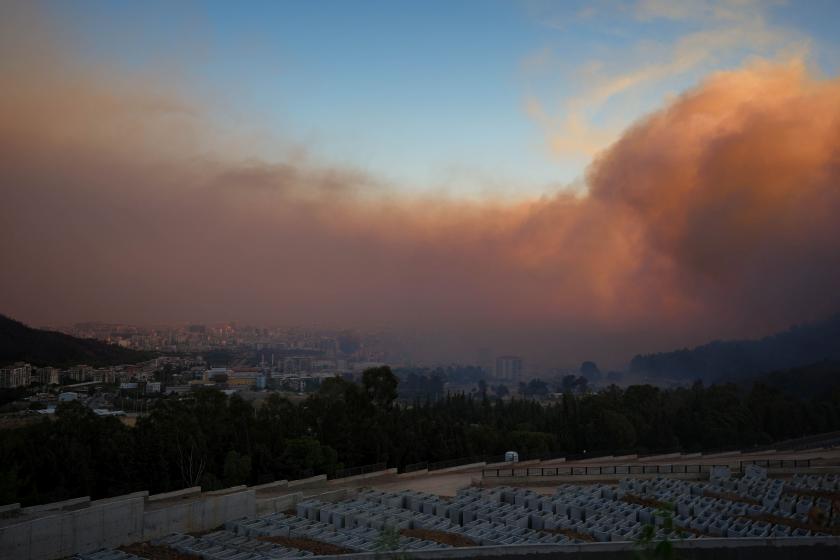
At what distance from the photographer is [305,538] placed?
1702 cm

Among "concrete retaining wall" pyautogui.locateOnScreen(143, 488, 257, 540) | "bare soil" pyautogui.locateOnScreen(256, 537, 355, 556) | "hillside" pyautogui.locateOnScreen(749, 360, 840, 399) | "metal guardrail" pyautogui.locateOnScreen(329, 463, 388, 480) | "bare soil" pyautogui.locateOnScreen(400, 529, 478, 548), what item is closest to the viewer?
"bare soil" pyautogui.locateOnScreen(256, 537, 355, 556)

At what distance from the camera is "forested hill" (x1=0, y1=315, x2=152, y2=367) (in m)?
47.8

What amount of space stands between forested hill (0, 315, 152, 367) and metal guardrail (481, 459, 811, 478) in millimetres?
34570

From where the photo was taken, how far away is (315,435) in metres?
33.6

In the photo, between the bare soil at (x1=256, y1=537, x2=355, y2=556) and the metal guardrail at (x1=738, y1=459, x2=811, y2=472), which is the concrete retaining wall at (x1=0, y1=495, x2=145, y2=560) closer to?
the bare soil at (x1=256, y1=537, x2=355, y2=556)

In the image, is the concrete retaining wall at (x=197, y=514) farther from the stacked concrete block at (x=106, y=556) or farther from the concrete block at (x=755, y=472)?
the concrete block at (x=755, y=472)

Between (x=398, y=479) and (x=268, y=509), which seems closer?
(x=268, y=509)

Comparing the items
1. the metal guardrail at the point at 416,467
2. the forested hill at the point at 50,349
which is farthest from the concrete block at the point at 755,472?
the forested hill at the point at 50,349

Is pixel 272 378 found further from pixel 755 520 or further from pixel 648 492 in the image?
pixel 755 520

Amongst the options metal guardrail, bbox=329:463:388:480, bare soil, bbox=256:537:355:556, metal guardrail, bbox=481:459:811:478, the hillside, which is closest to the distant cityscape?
metal guardrail, bbox=329:463:388:480

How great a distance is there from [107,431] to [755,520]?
76.4ft

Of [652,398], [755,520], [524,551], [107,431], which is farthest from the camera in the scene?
[652,398]

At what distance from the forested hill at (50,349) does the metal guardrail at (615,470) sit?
1361 inches

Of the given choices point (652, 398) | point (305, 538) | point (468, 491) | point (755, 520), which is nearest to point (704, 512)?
point (755, 520)
